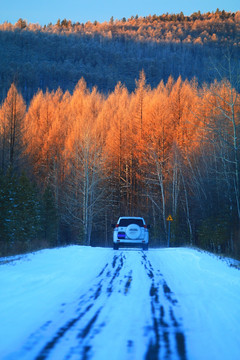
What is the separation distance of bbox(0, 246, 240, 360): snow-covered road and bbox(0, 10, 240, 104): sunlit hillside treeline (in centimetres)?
8358

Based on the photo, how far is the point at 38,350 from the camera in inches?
146

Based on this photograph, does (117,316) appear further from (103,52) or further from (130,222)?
(103,52)

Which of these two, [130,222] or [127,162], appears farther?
[127,162]

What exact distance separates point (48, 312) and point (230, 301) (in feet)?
10.8

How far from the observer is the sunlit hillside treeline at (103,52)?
106m

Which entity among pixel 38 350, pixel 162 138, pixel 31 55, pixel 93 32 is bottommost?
pixel 38 350

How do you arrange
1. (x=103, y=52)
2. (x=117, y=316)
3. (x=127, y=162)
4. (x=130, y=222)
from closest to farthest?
(x=117, y=316) → (x=130, y=222) → (x=127, y=162) → (x=103, y=52)

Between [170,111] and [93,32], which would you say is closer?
[170,111]

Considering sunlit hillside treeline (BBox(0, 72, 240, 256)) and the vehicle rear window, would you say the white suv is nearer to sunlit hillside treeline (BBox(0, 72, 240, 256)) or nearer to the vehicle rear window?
the vehicle rear window

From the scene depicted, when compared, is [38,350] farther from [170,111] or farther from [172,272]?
[170,111]

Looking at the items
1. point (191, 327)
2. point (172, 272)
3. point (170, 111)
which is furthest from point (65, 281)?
point (170, 111)

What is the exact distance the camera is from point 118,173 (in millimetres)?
41875

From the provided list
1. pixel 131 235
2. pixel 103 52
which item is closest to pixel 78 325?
pixel 131 235

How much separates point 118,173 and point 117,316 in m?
36.8
